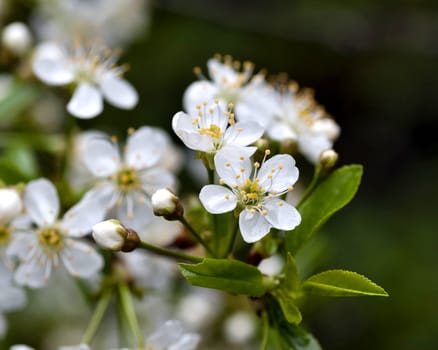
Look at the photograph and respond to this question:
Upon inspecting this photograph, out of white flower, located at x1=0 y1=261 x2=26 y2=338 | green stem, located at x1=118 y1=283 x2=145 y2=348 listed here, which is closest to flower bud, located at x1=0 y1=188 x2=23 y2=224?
white flower, located at x1=0 y1=261 x2=26 y2=338

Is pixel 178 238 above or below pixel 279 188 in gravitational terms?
below

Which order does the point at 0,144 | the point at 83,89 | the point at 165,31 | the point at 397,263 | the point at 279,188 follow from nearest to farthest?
the point at 279,188, the point at 83,89, the point at 0,144, the point at 397,263, the point at 165,31

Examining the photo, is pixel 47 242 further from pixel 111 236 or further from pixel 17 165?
pixel 17 165

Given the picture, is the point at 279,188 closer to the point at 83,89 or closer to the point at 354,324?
the point at 83,89

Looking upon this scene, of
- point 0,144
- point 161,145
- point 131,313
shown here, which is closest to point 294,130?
point 161,145

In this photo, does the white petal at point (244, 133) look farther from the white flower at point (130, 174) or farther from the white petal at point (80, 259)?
the white petal at point (80, 259)

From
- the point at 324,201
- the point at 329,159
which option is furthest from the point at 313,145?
the point at 324,201

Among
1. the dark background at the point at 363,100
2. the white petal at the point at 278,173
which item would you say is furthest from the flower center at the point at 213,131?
the dark background at the point at 363,100
